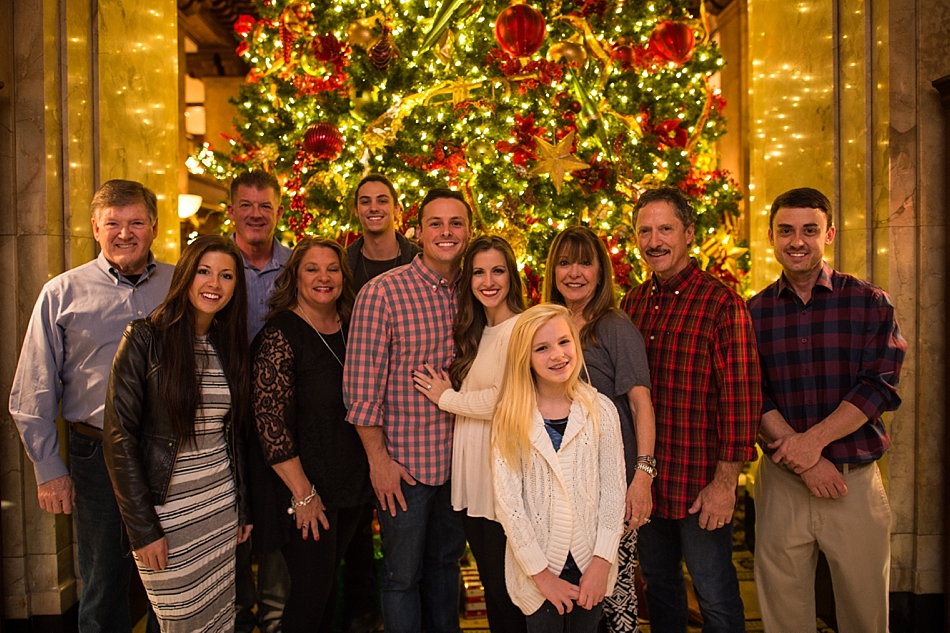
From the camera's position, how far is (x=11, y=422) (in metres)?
3.22

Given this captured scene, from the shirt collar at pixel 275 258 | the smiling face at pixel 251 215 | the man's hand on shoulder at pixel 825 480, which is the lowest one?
the man's hand on shoulder at pixel 825 480

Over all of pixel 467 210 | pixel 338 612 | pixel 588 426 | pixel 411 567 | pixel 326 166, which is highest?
pixel 326 166

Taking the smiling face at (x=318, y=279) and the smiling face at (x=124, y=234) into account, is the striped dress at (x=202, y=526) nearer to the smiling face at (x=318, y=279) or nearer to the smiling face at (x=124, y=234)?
the smiling face at (x=318, y=279)

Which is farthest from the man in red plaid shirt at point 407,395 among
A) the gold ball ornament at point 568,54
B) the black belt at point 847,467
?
the gold ball ornament at point 568,54

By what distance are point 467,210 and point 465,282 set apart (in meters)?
0.33

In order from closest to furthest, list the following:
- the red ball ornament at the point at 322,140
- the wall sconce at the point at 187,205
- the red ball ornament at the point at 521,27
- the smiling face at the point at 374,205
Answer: the smiling face at the point at 374,205
the red ball ornament at the point at 521,27
the red ball ornament at the point at 322,140
the wall sconce at the point at 187,205

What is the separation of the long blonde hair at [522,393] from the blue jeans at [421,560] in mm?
593

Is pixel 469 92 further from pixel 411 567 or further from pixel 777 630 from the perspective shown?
pixel 777 630

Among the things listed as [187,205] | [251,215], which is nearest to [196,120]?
[187,205]

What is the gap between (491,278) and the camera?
265 cm

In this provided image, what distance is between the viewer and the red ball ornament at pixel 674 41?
476 centimetres

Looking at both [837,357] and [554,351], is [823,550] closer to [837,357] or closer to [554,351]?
[837,357]

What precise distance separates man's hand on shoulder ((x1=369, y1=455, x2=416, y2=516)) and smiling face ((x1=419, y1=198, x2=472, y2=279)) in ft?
2.72

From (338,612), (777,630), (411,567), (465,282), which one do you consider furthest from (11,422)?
(777,630)
